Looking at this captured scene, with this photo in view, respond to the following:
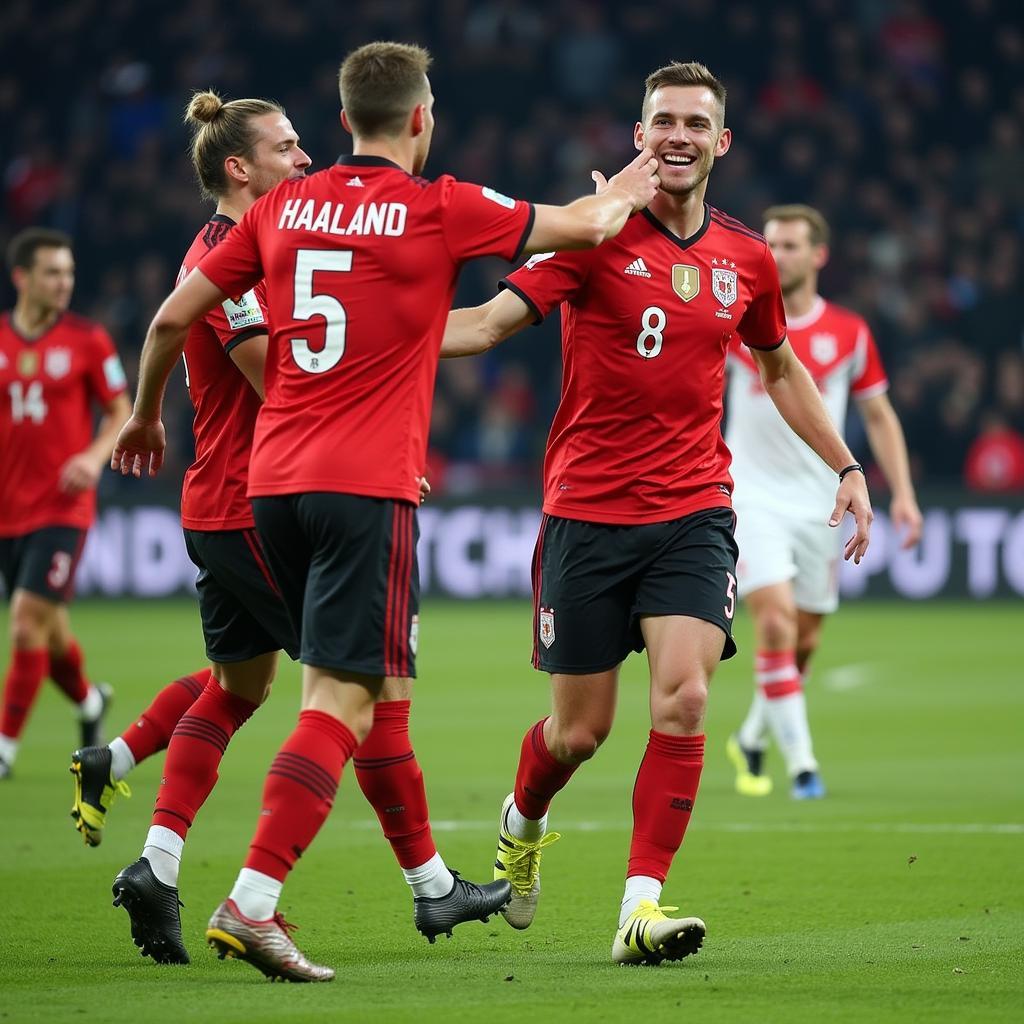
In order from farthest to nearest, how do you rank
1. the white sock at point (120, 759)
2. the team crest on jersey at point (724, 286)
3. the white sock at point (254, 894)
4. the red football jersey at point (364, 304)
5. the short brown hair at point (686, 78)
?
the white sock at point (120, 759)
the short brown hair at point (686, 78)
the team crest on jersey at point (724, 286)
the red football jersey at point (364, 304)
the white sock at point (254, 894)

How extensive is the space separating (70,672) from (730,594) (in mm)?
5054

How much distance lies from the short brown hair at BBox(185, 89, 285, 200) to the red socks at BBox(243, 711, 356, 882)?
72.2 inches

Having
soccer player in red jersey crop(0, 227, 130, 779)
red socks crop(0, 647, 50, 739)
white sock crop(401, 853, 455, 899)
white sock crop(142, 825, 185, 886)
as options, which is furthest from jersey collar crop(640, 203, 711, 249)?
red socks crop(0, 647, 50, 739)

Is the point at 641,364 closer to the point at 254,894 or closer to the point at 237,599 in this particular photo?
the point at 237,599

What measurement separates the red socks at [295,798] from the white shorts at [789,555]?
4.40m

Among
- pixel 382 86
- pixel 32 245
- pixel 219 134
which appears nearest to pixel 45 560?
pixel 32 245

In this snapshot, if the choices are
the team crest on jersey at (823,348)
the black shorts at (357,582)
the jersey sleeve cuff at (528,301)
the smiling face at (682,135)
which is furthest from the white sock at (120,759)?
the team crest on jersey at (823,348)

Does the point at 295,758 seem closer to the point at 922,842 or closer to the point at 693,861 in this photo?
the point at 693,861

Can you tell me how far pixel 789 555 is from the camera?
344 inches

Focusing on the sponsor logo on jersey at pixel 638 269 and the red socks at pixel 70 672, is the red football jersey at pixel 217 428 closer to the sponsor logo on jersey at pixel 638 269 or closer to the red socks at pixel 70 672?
the sponsor logo on jersey at pixel 638 269

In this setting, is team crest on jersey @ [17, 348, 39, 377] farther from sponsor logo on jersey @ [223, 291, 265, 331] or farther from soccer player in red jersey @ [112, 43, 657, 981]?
soccer player in red jersey @ [112, 43, 657, 981]

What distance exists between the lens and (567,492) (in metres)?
5.45

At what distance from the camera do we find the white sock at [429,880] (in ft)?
16.9

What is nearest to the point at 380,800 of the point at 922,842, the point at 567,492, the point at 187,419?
the point at 567,492
